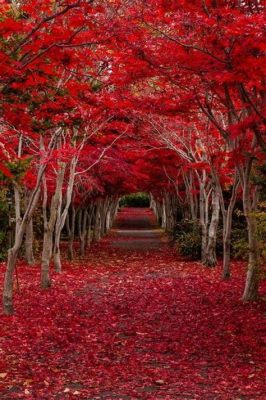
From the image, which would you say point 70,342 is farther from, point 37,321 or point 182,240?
point 182,240

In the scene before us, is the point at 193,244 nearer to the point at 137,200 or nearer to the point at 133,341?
the point at 133,341

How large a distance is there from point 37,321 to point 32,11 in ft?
20.5

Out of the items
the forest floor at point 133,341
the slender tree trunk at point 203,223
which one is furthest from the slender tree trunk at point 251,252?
the slender tree trunk at point 203,223

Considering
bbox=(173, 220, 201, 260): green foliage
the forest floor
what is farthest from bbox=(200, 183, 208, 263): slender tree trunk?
the forest floor

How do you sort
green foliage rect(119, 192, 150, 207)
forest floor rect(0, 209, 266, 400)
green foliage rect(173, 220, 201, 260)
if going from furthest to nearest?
green foliage rect(119, 192, 150, 207)
green foliage rect(173, 220, 201, 260)
forest floor rect(0, 209, 266, 400)

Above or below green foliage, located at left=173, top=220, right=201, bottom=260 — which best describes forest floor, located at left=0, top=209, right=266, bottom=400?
below

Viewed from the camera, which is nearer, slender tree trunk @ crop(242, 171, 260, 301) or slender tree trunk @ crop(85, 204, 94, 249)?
slender tree trunk @ crop(242, 171, 260, 301)

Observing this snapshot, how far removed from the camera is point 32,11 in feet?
24.8

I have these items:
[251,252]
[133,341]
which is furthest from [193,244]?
[133,341]

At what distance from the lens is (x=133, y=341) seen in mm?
9875

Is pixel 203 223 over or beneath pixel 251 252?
over

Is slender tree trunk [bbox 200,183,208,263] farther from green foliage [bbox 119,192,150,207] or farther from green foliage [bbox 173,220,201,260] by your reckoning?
green foliage [bbox 119,192,150,207]

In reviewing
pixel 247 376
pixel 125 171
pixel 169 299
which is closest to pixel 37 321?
pixel 169 299

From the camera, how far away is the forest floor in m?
7.11
